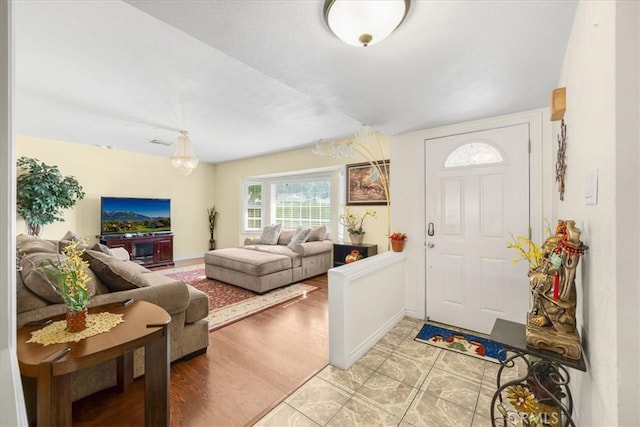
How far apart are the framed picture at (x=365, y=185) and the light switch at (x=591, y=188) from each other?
327 cm

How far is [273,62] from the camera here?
5.24 feet

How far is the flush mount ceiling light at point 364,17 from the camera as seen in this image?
3.62ft

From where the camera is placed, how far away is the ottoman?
3777 millimetres

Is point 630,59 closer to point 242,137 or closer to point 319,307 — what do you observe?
point 319,307

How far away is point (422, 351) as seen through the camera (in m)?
2.27

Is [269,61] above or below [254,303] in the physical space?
above

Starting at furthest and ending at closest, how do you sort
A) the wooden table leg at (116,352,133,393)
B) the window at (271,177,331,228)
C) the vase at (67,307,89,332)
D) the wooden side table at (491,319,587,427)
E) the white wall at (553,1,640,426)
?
the window at (271,177,331,228)
the wooden table leg at (116,352,133,393)
the vase at (67,307,89,332)
the wooden side table at (491,319,587,427)
the white wall at (553,1,640,426)

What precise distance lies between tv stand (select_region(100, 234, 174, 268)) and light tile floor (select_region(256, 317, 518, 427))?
5171 millimetres

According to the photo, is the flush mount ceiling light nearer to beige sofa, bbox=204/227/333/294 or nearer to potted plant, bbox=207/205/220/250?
beige sofa, bbox=204/227/333/294

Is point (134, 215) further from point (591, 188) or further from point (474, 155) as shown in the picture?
point (591, 188)

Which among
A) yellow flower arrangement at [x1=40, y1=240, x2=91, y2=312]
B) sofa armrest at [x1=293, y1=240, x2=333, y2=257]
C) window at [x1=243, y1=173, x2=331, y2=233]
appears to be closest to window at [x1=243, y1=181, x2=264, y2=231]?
window at [x1=243, y1=173, x2=331, y2=233]

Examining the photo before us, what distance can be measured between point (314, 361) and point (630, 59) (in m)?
2.34

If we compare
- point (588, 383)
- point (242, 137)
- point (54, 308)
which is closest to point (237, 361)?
point (54, 308)

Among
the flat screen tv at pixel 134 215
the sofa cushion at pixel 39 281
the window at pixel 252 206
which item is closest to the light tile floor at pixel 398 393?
the sofa cushion at pixel 39 281
